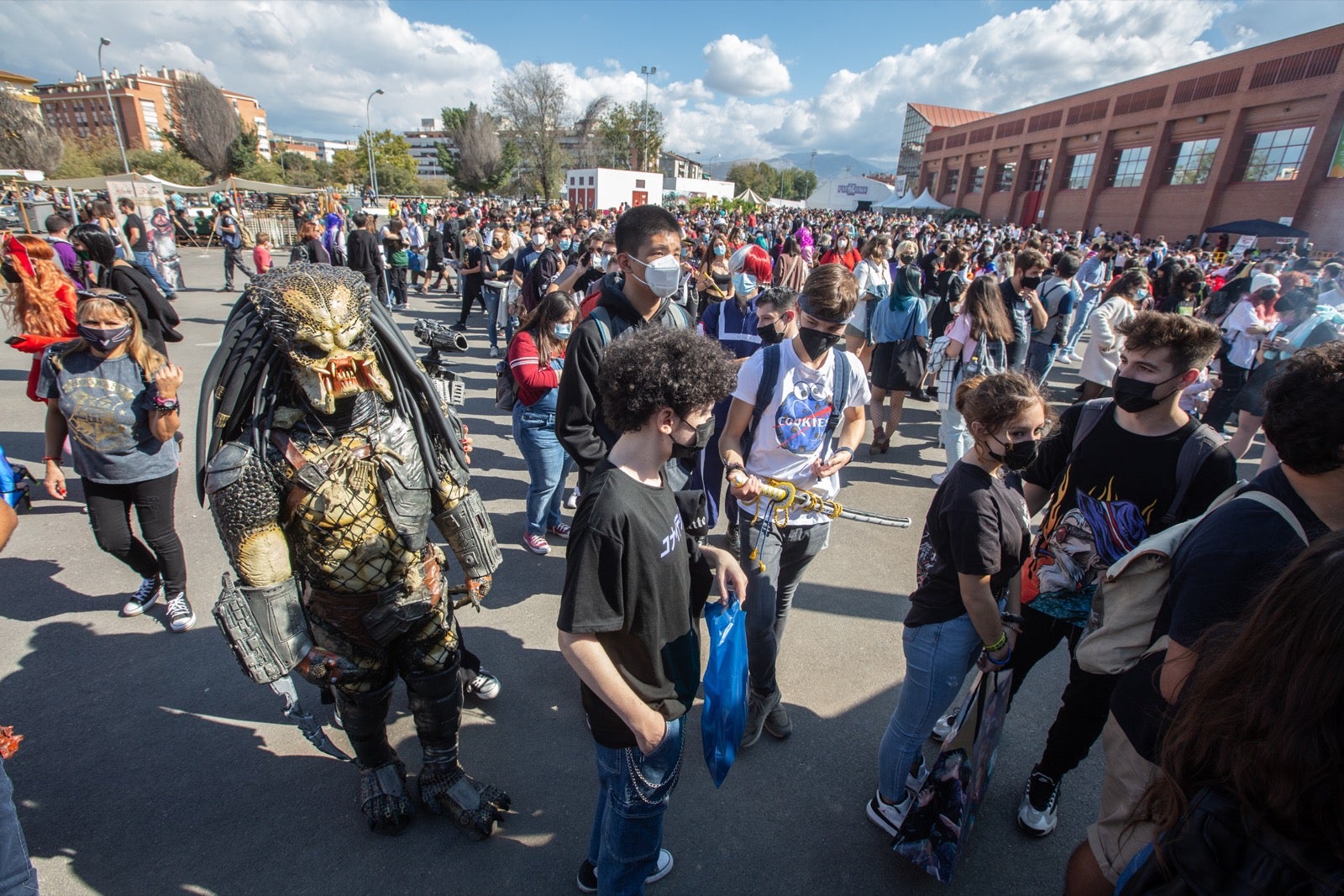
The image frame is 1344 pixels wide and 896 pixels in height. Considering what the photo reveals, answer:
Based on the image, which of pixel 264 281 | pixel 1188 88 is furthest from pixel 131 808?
pixel 1188 88

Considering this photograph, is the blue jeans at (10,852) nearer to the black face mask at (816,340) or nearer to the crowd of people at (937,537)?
the crowd of people at (937,537)

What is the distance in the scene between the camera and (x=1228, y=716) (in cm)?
97

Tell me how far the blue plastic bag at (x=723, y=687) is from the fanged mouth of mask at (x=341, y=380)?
1.29 metres

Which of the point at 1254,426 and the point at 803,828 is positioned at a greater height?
the point at 1254,426

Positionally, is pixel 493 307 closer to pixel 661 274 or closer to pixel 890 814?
pixel 661 274

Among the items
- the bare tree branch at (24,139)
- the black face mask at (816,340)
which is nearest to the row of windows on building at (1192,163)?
the black face mask at (816,340)

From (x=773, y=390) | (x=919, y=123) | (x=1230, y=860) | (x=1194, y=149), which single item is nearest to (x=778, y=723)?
(x=773, y=390)

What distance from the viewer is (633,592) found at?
153 centimetres

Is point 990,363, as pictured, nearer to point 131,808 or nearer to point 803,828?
point 803,828

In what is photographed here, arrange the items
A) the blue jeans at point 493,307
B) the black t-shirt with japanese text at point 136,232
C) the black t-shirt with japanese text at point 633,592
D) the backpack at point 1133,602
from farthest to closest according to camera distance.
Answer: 1. the black t-shirt with japanese text at point 136,232
2. the blue jeans at point 493,307
3. the backpack at point 1133,602
4. the black t-shirt with japanese text at point 633,592

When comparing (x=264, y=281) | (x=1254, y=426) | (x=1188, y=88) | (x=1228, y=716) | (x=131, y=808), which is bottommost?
(x=131, y=808)

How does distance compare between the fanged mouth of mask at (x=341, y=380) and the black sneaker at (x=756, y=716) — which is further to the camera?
the black sneaker at (x=756, y=716)

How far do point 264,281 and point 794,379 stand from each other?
196 centimetres

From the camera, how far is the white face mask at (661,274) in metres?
2.71
